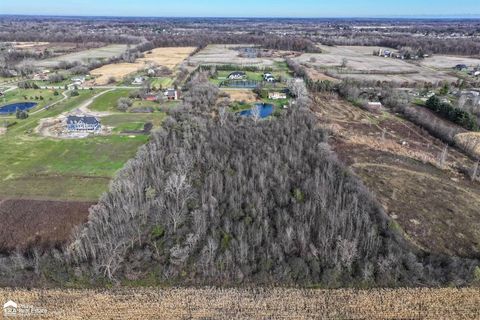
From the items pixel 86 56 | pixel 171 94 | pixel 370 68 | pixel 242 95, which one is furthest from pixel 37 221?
pixel 86 56

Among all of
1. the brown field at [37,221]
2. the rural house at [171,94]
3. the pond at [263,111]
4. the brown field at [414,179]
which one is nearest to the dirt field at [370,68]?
the pond at [263,111]

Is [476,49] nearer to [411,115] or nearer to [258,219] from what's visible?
[411,115]

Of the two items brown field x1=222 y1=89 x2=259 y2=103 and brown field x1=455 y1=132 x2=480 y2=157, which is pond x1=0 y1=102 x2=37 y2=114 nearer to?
brown field x1=222 y1=89 x2=259 y2=103

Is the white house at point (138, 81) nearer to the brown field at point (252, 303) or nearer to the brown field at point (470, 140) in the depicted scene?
the brown field at point (470, 140)

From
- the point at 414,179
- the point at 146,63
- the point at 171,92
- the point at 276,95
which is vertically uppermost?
the point at 146,63

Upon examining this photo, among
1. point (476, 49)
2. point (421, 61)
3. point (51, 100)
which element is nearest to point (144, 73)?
point (51, 100)

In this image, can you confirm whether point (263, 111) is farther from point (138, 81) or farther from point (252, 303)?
point (252, 303)

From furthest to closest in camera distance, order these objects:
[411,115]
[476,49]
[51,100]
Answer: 1. [476,49]
2. [51,100]
3. [411,115]

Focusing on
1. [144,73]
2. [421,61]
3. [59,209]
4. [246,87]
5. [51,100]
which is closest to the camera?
[59,209]
